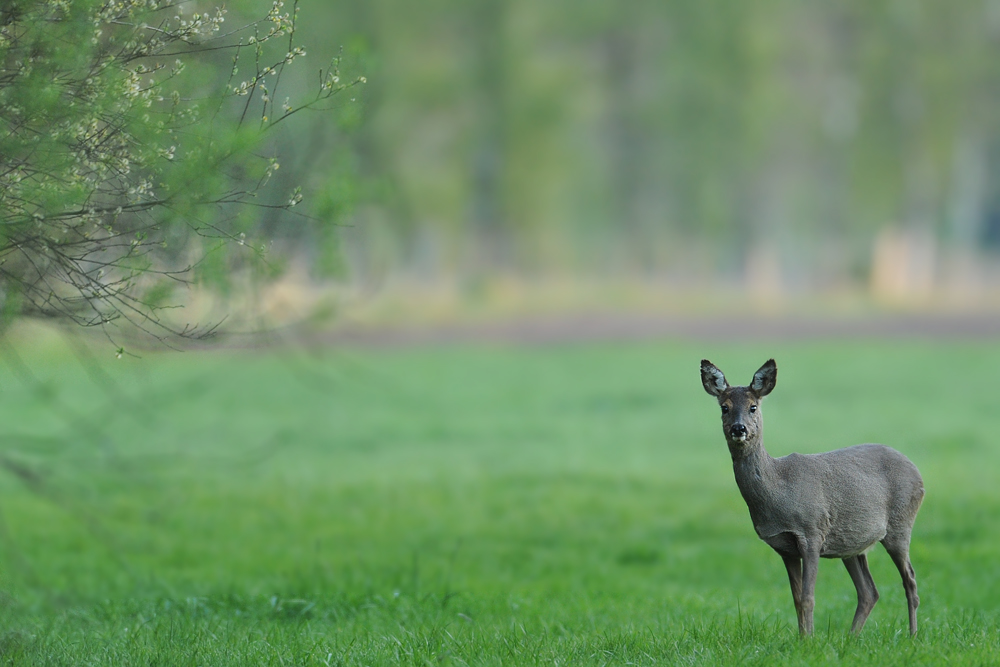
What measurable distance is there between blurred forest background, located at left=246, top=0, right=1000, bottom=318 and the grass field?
17581 millimetres

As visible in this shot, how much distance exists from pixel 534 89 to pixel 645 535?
35302 millimetres

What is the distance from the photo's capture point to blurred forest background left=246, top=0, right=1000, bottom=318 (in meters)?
46.2

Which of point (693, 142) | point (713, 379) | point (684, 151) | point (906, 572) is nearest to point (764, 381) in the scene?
point (713, 379)

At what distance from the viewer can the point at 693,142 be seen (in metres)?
50.4

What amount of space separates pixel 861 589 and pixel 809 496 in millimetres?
858

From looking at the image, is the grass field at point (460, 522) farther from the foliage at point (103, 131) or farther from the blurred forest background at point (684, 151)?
the blurred forest background at point (684, 151)

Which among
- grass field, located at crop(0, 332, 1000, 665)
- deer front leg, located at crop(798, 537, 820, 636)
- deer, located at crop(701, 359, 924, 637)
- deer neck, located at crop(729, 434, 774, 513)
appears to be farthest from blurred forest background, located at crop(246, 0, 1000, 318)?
deer front leg, located at crop(798, 537, 820, 636)

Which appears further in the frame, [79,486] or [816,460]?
[79,486]

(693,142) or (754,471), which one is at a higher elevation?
(693,142)

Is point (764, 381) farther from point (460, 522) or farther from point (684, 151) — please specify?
point (684, 151)

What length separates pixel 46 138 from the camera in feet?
18.5

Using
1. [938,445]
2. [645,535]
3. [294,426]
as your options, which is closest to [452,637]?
[645,535]

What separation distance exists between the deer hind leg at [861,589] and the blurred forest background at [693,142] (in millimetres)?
35342

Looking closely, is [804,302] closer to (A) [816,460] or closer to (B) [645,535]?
(B) [645,535]
